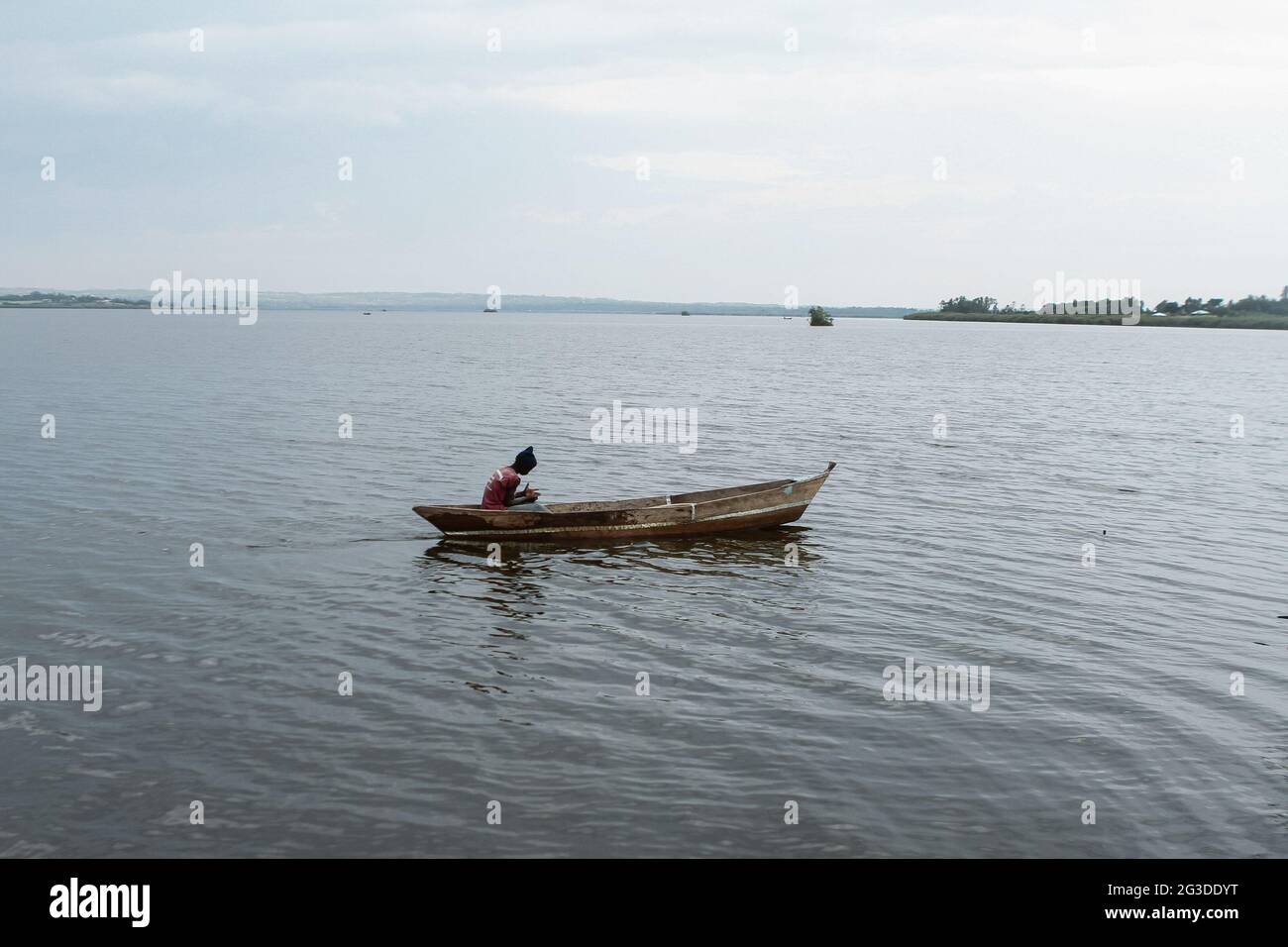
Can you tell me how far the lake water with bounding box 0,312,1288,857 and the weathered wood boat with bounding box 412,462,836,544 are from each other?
52 cm

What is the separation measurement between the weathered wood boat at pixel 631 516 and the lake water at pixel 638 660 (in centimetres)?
52

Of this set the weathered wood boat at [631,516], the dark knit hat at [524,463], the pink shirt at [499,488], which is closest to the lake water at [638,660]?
the weathered wood boat at [631,516]

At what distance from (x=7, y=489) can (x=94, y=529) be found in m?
7.26

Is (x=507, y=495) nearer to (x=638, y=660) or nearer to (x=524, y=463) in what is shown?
(x=524, y=463)

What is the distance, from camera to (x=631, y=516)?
23.5m

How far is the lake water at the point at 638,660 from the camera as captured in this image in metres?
10.9

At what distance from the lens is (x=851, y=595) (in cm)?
1967

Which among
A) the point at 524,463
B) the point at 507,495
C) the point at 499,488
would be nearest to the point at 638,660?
the point at 524,463

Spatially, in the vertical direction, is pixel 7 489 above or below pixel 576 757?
above

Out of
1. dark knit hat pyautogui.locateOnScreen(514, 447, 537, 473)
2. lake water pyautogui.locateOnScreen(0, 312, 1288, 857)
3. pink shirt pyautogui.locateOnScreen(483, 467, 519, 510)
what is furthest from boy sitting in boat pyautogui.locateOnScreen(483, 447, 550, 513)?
lake water pyautogui.locateOnScreen(0, 312, 1288, 857)

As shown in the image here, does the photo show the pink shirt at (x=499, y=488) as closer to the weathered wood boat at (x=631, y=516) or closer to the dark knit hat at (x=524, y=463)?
the weathered wood boat at (x=631, y=516)

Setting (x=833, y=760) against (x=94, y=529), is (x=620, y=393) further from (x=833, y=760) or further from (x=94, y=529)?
(x=833, y=760)

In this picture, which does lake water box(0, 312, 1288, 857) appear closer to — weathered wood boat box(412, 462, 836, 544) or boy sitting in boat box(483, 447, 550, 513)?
weathered wood boat box(412, 462, 836, 544)
